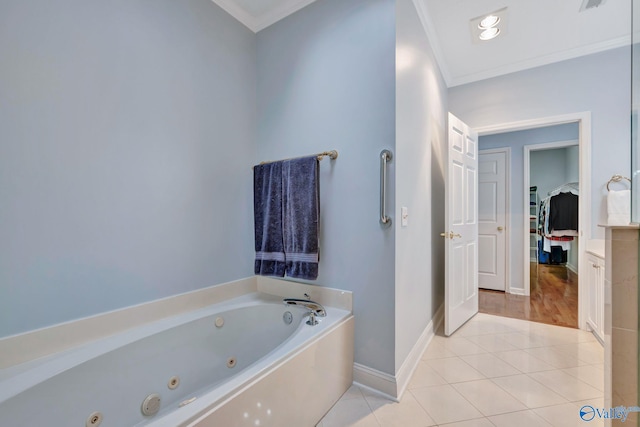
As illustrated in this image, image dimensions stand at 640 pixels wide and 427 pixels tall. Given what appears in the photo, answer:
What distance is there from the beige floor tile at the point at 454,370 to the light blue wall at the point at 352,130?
507mm

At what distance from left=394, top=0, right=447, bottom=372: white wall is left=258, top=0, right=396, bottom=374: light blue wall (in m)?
0.08

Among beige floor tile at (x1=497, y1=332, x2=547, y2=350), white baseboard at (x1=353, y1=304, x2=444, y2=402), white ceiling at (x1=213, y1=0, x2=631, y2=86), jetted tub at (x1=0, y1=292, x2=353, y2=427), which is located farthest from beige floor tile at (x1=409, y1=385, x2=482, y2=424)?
white ceiling at (x1=213, y1=0, x2=631, y2=86)

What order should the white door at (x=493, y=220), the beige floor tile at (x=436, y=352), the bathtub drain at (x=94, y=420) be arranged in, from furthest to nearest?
the white door at (x=493, y=220)
the beige floor tile at (x=436, y=352)
the bathtub drain at (x=94, y=420)

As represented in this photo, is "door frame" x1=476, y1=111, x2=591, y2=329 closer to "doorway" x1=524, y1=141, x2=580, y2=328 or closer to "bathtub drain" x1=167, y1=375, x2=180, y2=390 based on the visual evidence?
"doorway" x1=524, y1=141, x2=580, y2=328

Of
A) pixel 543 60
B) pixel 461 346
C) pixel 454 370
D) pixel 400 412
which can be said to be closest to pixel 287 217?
pixel 400 412

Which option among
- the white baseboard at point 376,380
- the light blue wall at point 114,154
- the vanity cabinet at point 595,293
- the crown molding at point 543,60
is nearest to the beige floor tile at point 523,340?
the vanity cabinet at point 595,293

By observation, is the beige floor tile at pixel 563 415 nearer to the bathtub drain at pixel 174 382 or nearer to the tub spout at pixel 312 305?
the tub spout at pixel 312 305

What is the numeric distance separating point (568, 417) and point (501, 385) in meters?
0.32

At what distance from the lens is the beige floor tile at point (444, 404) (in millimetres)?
1397

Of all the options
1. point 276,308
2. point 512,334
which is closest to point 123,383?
point 276,308

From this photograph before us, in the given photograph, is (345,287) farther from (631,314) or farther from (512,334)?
(512,334)

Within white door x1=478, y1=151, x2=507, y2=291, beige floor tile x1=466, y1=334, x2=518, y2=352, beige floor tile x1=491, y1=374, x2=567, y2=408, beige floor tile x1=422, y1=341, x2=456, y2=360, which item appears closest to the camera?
beige floor tile x1=491, y1=374, x2=567, y2=408

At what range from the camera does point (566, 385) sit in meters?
1.65

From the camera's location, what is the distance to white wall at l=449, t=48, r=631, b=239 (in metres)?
2.31
